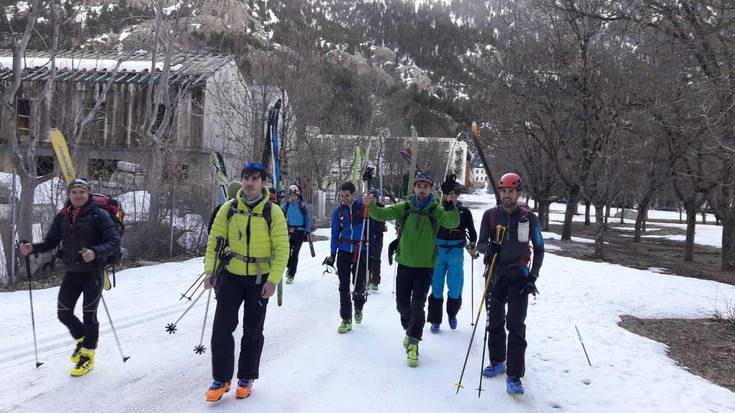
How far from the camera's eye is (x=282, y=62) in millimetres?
19297

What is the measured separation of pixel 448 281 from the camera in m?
6.54

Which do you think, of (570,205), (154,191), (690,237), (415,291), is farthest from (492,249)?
(570,205)

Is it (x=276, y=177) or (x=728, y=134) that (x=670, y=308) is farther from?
(x=276, y=177)

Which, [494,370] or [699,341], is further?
[699,341]

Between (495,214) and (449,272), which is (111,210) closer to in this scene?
(495,214)

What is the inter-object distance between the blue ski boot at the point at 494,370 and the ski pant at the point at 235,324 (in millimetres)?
2398

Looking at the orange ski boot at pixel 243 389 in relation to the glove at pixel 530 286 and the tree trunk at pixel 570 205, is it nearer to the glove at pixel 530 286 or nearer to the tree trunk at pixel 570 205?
the glove at pixel 530 286

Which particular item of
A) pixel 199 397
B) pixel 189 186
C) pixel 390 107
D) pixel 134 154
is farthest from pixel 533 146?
pixel 199 397

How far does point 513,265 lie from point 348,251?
258 cm

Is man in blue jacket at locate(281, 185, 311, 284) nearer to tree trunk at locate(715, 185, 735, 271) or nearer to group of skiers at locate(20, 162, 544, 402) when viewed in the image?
Result: group of skiers at locate(20, 162, 544, 402)

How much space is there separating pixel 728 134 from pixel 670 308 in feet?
12.4

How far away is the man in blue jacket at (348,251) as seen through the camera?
6344 millimetres

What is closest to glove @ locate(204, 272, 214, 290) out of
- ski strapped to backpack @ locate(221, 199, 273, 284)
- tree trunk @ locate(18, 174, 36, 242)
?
ski strapped to backpack @ locate(221, 199, 273, 284)

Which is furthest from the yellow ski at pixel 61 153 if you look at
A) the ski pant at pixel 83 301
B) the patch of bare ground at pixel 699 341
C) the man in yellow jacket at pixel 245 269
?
the patch of bare ground at pixel 699 341
